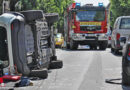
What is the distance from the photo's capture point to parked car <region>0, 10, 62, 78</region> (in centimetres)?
1062

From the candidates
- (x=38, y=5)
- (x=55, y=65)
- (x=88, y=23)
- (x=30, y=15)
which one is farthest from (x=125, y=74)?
(x=38, y=5)

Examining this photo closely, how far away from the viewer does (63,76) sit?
12.1 m

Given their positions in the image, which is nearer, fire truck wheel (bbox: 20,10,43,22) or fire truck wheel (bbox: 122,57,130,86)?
fire truck wheel (bbox: 122,57,130,86)

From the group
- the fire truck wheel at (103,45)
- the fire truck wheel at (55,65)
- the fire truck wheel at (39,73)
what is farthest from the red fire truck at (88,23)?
the fire truck wheel at (39,73)

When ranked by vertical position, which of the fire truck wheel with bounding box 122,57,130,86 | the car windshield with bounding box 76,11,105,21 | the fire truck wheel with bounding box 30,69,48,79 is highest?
the car windshield with bounding box 76,11,105,21

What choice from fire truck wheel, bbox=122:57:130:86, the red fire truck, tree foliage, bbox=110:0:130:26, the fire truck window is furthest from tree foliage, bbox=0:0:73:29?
fire truck wheel, bbox=122:57:130:86

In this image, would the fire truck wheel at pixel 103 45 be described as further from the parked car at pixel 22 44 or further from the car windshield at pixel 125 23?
the parked car at pixel 22 44

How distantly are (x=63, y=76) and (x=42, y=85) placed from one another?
6.51 feet

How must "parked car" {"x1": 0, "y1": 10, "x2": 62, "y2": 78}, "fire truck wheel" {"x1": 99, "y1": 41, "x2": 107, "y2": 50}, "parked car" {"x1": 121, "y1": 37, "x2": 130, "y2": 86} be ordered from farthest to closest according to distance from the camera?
"fire truck wheel" {"x1": 99, "y1": 41, "x2": 107, "y2": 50} → "parked car" {"x1": 0, "y1": 10, "x2": 62, "y2": 78} → "parked car" {"x1": 121, "y1": 37, "x2": 130, "y2": 86}

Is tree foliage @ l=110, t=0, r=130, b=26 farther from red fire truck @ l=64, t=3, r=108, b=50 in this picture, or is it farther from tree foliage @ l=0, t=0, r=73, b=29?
red fire truck @ l=64, t=3, r=108, b=50

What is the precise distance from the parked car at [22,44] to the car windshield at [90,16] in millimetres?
16631

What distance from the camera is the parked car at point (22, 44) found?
10.6m

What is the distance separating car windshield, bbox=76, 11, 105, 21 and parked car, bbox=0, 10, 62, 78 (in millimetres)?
16631

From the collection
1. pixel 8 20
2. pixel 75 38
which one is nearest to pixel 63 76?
pixel 8 20
